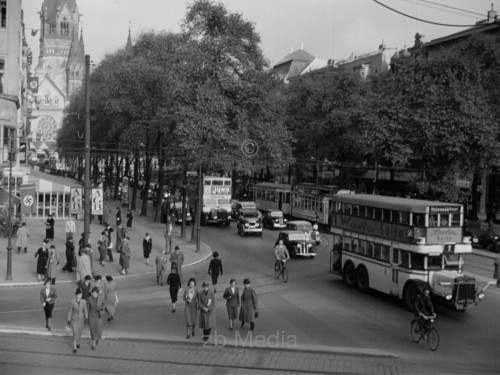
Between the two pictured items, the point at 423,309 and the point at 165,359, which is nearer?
the point at 165,359

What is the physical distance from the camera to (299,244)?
3388cm

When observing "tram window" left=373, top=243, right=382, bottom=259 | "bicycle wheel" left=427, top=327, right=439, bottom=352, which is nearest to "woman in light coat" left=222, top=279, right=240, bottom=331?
"bicycle wheel" left=427, top=327, right=439, bottom=352

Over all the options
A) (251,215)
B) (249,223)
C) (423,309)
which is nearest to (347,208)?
(423,309)

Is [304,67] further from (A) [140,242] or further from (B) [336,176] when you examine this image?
(A) [140,242]

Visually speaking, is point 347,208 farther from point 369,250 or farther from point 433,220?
point 433,220

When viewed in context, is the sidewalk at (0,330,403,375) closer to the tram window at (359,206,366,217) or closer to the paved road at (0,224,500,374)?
the paved road at (0,224,500,374)

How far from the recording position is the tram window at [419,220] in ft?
70.6

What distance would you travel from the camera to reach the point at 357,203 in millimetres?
25375

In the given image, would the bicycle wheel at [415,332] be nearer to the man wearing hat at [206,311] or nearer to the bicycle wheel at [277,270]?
the man wearing hat at [206,311]

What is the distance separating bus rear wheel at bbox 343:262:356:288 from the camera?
25.8 metres

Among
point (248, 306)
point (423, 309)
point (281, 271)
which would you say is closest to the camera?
point (423, 309)

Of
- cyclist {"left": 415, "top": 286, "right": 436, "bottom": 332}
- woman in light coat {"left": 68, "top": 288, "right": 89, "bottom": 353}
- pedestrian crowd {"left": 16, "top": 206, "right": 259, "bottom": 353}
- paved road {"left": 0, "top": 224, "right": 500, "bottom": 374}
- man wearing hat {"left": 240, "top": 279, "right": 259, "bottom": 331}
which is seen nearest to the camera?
woman in light coat {"left": 68, "top": 288, "right": 89, "bottom": 353}

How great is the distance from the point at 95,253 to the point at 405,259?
1739 cm

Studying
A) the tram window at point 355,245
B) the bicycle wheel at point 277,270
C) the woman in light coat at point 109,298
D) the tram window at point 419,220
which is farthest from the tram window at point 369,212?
the woman in light coat at point 109,298
